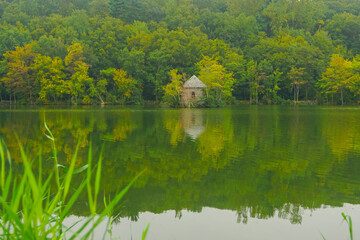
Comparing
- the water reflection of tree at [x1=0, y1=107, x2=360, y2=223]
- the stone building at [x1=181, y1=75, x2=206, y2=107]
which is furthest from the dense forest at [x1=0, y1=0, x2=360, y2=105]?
the water reflection of tree at [x1=0, y1=107, x2=360, y2=223]

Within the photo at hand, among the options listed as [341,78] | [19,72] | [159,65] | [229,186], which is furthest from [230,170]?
[19,72]

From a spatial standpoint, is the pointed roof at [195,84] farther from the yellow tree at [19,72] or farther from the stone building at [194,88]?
the yellow tree at [19,72]

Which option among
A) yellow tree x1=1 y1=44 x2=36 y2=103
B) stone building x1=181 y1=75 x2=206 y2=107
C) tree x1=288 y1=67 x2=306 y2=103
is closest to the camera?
stone building x1=181 y1=75 x2=206 y2=107

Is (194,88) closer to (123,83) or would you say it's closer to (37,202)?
(123,83)

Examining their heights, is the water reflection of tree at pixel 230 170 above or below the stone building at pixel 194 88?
below

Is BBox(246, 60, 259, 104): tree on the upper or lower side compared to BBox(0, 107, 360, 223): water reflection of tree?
upper

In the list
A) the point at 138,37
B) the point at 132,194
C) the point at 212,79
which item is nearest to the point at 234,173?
the point at 132,194

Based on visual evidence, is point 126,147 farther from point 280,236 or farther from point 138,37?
point 138,37

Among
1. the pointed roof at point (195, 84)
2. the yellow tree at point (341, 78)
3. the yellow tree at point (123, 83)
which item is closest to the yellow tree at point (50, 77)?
the yellow tree at point (123, 83)

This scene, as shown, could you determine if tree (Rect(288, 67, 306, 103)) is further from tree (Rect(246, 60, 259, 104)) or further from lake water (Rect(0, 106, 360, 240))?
lake water (Rect(0, 106, 360, 240))

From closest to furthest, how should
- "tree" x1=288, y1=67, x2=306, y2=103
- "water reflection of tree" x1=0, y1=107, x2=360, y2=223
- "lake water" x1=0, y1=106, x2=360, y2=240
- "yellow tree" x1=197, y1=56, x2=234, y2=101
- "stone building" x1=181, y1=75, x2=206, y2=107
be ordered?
"lake water" x1=0, y1=106, x2=360, y2=240 < "water reflection of tree" x1=0, y1=107, x2=360, y2=223 < "stone building" x1=181, y1=75, x2=206, y2=107 < "yellow tree" x1=197, y1=56, x2=234, y2=101 < "tree" x1=288, y1=67, x2=306, y2=103

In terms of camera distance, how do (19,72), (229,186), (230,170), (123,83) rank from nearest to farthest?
(229,186) < (230,170) < (19,72) < (123,83)

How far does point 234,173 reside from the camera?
6680mm

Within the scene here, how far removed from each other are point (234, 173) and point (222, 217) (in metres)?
2.23
